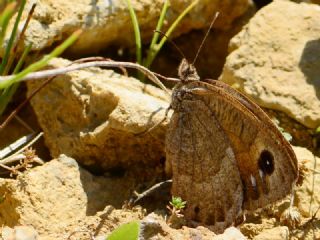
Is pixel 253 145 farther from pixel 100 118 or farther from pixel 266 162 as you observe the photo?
pixel 100 118

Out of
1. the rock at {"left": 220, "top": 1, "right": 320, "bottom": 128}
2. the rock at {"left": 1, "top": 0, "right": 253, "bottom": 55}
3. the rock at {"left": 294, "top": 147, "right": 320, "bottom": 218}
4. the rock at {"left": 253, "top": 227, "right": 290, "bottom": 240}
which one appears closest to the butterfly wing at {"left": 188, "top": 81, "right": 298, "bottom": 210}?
the rock at {"left": 253, "top": 227, "right": 290, "bottom": 240}

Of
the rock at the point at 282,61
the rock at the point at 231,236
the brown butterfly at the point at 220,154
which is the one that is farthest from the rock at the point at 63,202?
the rock at the point at 282,61

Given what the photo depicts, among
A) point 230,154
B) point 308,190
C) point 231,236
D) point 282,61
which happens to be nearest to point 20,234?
point 231,236

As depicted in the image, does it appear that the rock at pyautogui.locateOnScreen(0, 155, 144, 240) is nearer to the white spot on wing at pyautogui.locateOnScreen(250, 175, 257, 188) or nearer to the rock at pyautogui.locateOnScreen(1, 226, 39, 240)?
the rock at pyautogui.locateOnScreen(1, 226, 39, 240)

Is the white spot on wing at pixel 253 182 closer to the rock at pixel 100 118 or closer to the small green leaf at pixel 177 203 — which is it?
the small green leaf at pixel 177 203

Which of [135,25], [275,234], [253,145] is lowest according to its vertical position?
[275,234]

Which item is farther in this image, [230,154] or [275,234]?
[230,154]
